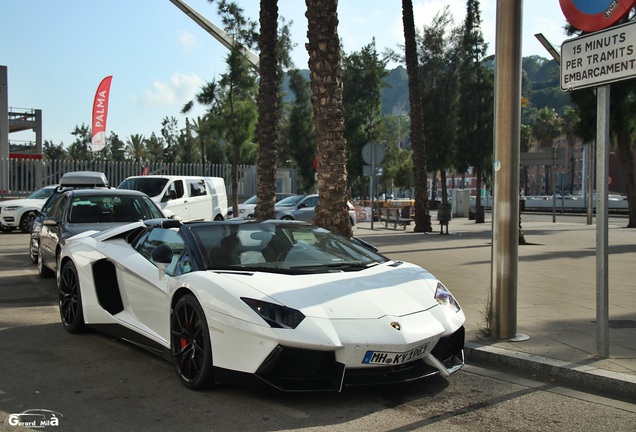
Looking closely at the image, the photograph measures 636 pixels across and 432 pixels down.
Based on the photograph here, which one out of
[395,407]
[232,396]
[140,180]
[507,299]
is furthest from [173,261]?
[140,180]

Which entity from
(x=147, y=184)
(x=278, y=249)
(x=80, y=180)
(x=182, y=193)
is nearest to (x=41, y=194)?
(x=80, y=180)

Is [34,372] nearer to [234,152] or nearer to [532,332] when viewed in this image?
[532,332]

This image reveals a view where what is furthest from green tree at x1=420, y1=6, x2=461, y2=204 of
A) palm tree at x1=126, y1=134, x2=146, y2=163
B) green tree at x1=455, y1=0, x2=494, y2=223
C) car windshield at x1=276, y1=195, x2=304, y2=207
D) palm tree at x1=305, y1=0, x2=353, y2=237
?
palm tree at x1=126, y1=134, x2=146, y2=163

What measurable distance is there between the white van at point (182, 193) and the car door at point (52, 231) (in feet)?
23.8

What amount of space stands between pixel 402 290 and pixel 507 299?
1752 millimetres

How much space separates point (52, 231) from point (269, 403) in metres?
6.59

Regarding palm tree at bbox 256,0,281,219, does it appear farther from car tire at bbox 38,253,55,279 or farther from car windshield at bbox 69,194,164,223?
car tire at bbox 38,253,55,279

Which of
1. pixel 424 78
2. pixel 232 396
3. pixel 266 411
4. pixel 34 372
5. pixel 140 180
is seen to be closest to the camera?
pixel 266 411

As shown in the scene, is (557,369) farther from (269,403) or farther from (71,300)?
(71,300)

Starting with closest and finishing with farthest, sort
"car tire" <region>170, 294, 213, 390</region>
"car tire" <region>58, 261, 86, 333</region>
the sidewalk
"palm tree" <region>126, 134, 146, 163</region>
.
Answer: "car tire" <region>170, 294, 213, 390</region>, the sidewalk, "car tire" <region>58, 261, 86, 333</region>, "palm tree" <region>126, 134, 146, 163</region>

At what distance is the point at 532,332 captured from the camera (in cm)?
650

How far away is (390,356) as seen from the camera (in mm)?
4191

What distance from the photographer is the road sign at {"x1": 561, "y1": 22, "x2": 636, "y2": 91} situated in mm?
4973

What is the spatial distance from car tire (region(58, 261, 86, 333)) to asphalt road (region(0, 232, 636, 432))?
29.1 inches
